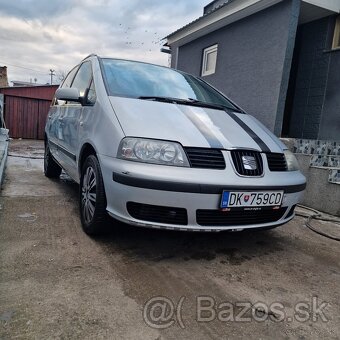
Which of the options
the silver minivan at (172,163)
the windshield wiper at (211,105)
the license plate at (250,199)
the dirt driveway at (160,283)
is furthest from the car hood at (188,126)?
the dirt driveway at (160,283)

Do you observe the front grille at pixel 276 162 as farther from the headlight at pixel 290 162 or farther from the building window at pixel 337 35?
the building window at pixel 337 35

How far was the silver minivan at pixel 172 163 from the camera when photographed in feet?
7.14

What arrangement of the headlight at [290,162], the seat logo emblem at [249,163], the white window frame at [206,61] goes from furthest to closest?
the white window frame at [206,61], the headlight at [290,162], the seat logo emblem at [249,163]

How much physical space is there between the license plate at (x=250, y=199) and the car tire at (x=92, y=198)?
0.91 metres

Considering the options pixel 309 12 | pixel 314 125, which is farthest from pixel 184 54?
pixel 314 125

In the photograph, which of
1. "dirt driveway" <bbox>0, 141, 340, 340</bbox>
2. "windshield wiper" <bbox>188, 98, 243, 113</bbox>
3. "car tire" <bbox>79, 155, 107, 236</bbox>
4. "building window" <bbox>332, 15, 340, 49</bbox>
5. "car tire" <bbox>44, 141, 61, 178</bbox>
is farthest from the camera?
"building window" <bbox>332, 15, 340, 49</bbox>

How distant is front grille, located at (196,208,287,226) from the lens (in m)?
2.25

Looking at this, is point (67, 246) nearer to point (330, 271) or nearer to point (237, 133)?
point (237, 133)

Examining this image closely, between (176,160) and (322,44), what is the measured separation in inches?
209

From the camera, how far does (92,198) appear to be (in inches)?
104

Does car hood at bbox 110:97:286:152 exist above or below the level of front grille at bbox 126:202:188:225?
above

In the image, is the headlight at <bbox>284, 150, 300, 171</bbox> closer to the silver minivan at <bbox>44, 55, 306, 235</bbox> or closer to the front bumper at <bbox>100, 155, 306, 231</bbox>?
the silver minivan at <bbox>44, 55, 306, 235</bbox>

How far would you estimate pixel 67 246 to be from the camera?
2.54m

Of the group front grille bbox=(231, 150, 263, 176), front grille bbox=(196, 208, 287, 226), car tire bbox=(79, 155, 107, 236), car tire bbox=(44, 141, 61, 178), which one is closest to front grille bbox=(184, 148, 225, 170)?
front grille bbox=(231, 150, 263, 176)
